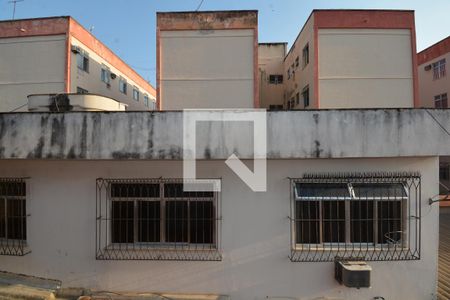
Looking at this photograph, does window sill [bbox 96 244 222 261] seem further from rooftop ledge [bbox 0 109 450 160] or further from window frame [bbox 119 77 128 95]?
window frame [bbox 119 77 128 95]

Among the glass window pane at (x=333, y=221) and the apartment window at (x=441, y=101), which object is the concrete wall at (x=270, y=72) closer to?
the apartment window at (x=441, y=101)

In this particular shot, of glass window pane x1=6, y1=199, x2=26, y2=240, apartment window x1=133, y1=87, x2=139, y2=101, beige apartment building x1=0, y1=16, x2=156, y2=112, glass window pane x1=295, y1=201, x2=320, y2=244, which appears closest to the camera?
glass window pane x1=295, y1=201, x2=320, y2=244

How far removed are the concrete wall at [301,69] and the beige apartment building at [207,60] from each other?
3501 mm

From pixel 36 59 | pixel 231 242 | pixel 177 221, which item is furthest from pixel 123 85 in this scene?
pixel 231 242

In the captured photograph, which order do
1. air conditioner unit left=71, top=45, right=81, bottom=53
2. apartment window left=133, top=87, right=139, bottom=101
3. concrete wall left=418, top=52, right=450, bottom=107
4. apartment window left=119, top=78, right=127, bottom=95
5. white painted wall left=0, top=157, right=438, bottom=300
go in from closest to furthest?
white painted wall left=0, top=157, right=438, bottom=300 < air conditioner unit left=71, top=45, right=81, bottom=53 < apartment window left=119, top=78, right=127, bottom=95 < concrete wall left=418, top=52, right=450, bottom=107 < apartment window left=133, top=87, right=139, bottom=101

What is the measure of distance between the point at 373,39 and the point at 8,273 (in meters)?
17.9

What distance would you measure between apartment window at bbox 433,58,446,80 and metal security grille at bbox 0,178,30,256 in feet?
94.6

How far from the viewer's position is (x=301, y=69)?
18703 millimetres

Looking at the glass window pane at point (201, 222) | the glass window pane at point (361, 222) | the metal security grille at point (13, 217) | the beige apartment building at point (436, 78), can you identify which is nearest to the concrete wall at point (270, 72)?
the beige apartment building at point (436, 78)

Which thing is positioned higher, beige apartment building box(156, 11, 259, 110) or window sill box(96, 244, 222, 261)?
beige apartment building box(156, 11, 259, 110)

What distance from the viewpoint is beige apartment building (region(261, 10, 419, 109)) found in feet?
51.9

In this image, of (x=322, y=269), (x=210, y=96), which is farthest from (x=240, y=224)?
(x=210, y=96)

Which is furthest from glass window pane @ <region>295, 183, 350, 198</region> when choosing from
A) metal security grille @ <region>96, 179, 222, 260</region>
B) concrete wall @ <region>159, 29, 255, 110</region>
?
concrete wall @ <region>159, 29, 255, 110</region>

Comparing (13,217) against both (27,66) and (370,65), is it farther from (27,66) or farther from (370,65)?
(370,65)
